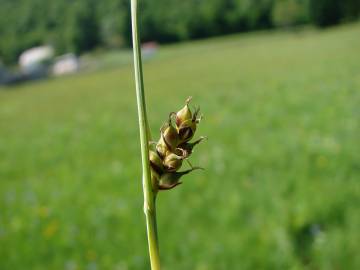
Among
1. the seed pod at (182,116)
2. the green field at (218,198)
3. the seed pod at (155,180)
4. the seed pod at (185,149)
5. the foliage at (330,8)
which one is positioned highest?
the seed pod at (182,116)

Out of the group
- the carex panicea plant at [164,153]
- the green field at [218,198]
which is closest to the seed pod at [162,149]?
the carex panicea plant at [164,153]

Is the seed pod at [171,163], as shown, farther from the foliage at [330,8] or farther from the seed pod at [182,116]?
the foliage at [330,8]

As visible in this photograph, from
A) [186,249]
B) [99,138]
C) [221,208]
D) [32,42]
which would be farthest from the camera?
[99,138]

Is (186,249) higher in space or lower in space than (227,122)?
higher

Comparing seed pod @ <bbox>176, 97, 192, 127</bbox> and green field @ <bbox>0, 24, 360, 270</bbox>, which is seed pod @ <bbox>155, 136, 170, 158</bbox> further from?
green field @ <bbox>0, 24, 360, 270</bbox>

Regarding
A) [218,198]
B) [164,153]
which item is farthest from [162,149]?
[218,198]

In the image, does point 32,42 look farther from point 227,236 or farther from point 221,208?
point 221,208

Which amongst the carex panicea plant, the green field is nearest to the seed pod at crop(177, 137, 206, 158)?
the carex panicea plant

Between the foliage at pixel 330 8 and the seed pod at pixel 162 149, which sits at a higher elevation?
the seed pod at pixel 162 149

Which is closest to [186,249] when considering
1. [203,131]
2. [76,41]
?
[76,41]
